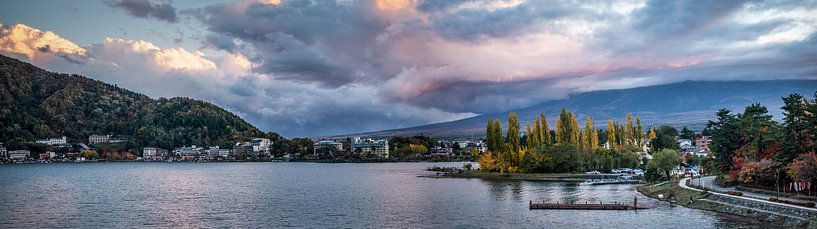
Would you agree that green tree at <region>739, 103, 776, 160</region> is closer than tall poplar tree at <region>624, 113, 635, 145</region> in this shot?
Yes

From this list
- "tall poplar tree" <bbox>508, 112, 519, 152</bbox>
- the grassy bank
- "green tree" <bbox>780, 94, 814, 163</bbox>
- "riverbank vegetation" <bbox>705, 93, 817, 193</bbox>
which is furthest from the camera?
"tall poplar tree" <bbox>508, 112, 519, 152</bbox>

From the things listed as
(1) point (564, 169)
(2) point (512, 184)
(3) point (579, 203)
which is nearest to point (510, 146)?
(1) point (564, 169)

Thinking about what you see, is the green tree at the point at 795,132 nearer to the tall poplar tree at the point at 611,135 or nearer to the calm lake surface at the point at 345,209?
the calm lake surface at the point at 345,209

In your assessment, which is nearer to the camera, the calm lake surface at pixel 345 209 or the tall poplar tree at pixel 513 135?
the calm lake surface at pixel 345 209

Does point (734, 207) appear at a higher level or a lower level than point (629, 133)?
lower

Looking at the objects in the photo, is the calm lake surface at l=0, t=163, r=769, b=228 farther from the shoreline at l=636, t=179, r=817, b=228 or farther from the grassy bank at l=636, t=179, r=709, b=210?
the grassy bank at l=636, t=179, r=709, b=210

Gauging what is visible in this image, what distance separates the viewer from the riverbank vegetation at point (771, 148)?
51.1m

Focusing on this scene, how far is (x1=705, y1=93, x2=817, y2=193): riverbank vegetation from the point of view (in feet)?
168

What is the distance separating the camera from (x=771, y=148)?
6000cm

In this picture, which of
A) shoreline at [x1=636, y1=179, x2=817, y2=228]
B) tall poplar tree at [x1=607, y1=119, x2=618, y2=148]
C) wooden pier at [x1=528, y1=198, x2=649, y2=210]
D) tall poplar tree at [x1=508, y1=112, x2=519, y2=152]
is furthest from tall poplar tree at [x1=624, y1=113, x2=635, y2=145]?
wooden pier at [x1=528, y1=198, x2=649, y2=210]

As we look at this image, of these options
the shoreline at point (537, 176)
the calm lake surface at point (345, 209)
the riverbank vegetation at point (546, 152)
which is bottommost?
the calm lake surface at point (345, 209)

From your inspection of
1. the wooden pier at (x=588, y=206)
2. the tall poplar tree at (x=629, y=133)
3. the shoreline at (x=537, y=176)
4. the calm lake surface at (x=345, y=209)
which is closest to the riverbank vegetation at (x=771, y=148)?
the calm lake surface at (x=345, y=209)

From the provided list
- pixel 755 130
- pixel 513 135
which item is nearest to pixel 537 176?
pixel 513 135

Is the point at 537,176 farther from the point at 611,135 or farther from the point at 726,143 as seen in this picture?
the point at 611,135
